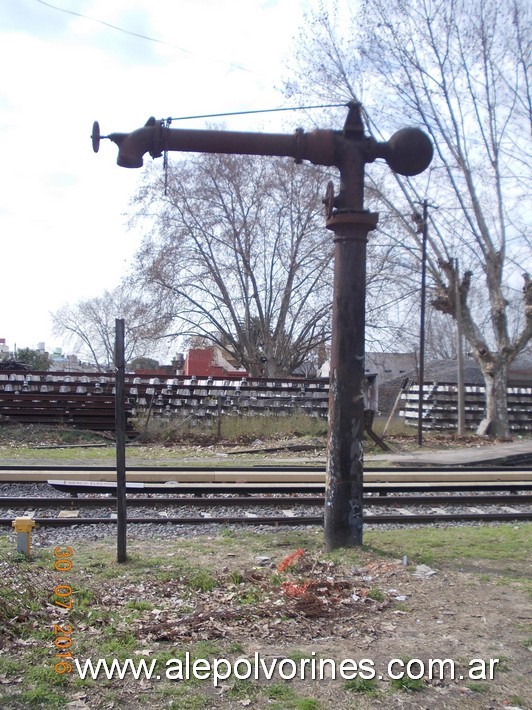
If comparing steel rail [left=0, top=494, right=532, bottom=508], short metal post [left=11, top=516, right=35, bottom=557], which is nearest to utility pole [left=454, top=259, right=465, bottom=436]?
steel rail [left=0, top=494, right=532, bottom=508]

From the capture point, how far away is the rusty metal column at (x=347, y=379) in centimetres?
670

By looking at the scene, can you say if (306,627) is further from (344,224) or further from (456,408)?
(456,408)

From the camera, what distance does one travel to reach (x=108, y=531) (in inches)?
340

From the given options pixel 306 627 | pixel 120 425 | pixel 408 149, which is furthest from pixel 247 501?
pixel 306 627

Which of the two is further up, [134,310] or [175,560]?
[134,310]

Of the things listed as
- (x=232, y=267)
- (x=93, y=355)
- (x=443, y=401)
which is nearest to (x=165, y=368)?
(x=93, y=355)

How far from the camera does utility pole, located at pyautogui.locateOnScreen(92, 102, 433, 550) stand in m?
6.70

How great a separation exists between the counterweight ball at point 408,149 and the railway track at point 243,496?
15.2 ft

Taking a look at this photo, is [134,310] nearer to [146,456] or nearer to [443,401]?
[443,401]

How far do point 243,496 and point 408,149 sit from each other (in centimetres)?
624

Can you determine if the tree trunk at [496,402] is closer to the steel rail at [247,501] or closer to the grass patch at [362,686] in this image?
the steel rail at [247,501]

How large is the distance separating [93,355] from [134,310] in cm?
3524

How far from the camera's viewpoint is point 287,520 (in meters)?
9.24
